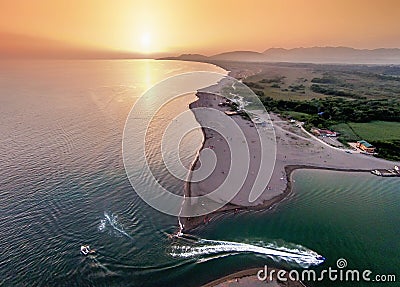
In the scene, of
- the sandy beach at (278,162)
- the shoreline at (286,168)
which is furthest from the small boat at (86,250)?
the sandy beach at (278,162)

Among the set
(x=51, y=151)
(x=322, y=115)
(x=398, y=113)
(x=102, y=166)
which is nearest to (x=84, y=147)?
(x=51, y=151)

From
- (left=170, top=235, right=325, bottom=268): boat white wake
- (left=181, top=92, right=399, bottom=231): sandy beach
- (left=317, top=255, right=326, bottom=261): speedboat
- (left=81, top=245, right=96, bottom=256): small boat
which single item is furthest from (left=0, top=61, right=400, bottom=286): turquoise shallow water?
(left=181, top=92, right=399, bottom=231): sandy beach

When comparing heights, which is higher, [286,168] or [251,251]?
[251,251]

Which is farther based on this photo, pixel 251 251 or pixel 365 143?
pixel 365 143

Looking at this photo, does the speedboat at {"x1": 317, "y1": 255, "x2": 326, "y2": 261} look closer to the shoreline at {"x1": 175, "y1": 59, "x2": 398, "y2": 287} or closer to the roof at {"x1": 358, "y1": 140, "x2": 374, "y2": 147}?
the shoreline at {"x1": 175, "y1": 59, "x2": 398, "y2": 287}

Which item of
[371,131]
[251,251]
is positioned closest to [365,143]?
[371,131]

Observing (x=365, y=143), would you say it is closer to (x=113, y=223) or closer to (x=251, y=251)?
(x=251, y=251)
